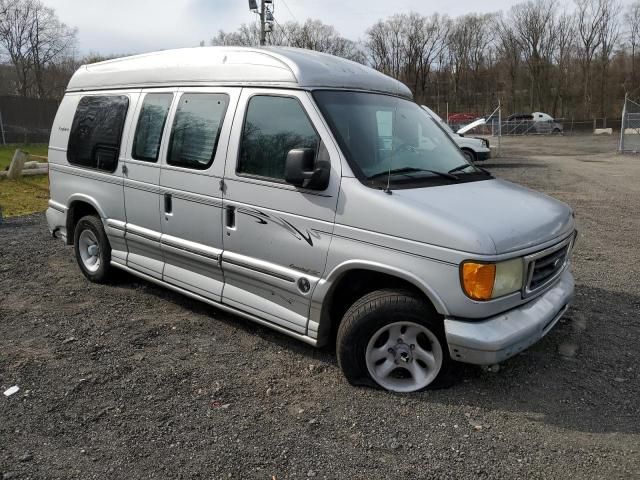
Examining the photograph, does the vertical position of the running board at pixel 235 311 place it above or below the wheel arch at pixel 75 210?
below

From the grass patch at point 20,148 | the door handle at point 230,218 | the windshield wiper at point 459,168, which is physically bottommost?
the grass patch at point 20,148

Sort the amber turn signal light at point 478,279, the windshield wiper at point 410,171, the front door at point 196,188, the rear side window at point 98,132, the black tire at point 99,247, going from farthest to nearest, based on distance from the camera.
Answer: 1. the black tire at point 99,247
2. the rear side window at point 98,132
3. the front door at point 196,188
4. the windshield wiper at point 410,171
5. the amber turn signal light at point 478,279

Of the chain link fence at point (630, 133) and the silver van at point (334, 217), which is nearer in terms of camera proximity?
the silver van at point (334, 217)

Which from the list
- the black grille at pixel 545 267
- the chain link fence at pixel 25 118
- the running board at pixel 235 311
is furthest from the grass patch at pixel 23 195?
the chain link fence at pixel 25 118

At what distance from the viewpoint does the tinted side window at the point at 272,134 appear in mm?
3910

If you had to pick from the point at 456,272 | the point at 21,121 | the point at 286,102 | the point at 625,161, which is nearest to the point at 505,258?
the point at 456,272

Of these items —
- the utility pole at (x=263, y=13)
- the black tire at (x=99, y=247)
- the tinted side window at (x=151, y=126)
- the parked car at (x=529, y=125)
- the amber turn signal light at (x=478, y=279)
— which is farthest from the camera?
the parked car at (x=529, y=125)

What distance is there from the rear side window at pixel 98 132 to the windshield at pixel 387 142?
8.30 feet

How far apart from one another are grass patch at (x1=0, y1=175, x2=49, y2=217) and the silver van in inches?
280

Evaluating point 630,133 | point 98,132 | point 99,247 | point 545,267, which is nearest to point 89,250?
point 99,247

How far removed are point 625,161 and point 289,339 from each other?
22.1 metres

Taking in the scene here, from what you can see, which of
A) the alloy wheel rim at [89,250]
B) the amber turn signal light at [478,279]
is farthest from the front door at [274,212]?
the alloy wheel rim at [89,250]

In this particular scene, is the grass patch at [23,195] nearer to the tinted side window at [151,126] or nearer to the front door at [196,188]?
the tinted side window at [151,126]

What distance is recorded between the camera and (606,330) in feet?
15.5
